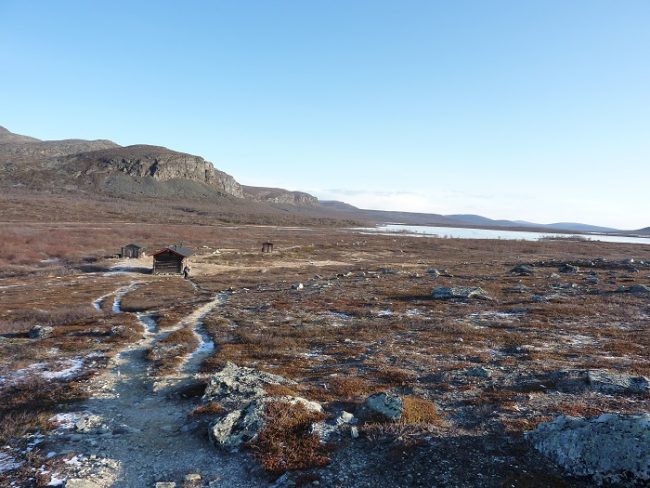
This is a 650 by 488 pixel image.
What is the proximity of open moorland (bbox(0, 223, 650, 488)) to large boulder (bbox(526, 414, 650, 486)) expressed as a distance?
29 cm

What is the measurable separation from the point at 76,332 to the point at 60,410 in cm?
1307

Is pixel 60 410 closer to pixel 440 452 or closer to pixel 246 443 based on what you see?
pixel 246 443

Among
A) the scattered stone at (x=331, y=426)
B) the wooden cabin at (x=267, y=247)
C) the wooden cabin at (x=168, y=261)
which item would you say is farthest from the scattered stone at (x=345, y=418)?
the wooden cabin at (x=267, y=247)

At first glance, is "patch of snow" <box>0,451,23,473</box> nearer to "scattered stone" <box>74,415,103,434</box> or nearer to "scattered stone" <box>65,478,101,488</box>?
"scattered stone" <box>74,415,103,434</box>

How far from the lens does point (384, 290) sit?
41.3 m

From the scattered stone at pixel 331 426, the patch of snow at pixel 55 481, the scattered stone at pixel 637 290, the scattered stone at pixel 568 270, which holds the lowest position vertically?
the patch of snow at pixel 55 481

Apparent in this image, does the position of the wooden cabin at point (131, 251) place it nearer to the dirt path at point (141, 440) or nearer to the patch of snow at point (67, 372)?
the patch of snow at point (67, 372)

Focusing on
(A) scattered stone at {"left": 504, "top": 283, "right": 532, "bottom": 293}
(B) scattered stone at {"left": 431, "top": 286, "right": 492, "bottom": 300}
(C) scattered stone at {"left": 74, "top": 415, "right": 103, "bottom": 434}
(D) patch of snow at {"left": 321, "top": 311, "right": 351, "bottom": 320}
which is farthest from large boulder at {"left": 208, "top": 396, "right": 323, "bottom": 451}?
(A) scattered stone at {"left": 504, "top": 283, "right": 532, "bottom": 293}

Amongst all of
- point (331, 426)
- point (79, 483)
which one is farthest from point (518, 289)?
point (79, 483)

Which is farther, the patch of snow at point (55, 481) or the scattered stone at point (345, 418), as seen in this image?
the scattered stone at point (345, 418)

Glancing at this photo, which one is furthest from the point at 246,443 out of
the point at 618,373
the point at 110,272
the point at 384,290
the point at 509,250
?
the point at 509,250

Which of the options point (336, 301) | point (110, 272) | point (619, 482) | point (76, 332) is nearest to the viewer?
point (619, 482)

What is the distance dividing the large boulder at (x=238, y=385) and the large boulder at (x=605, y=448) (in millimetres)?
8883

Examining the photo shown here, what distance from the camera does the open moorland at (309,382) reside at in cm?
1025
